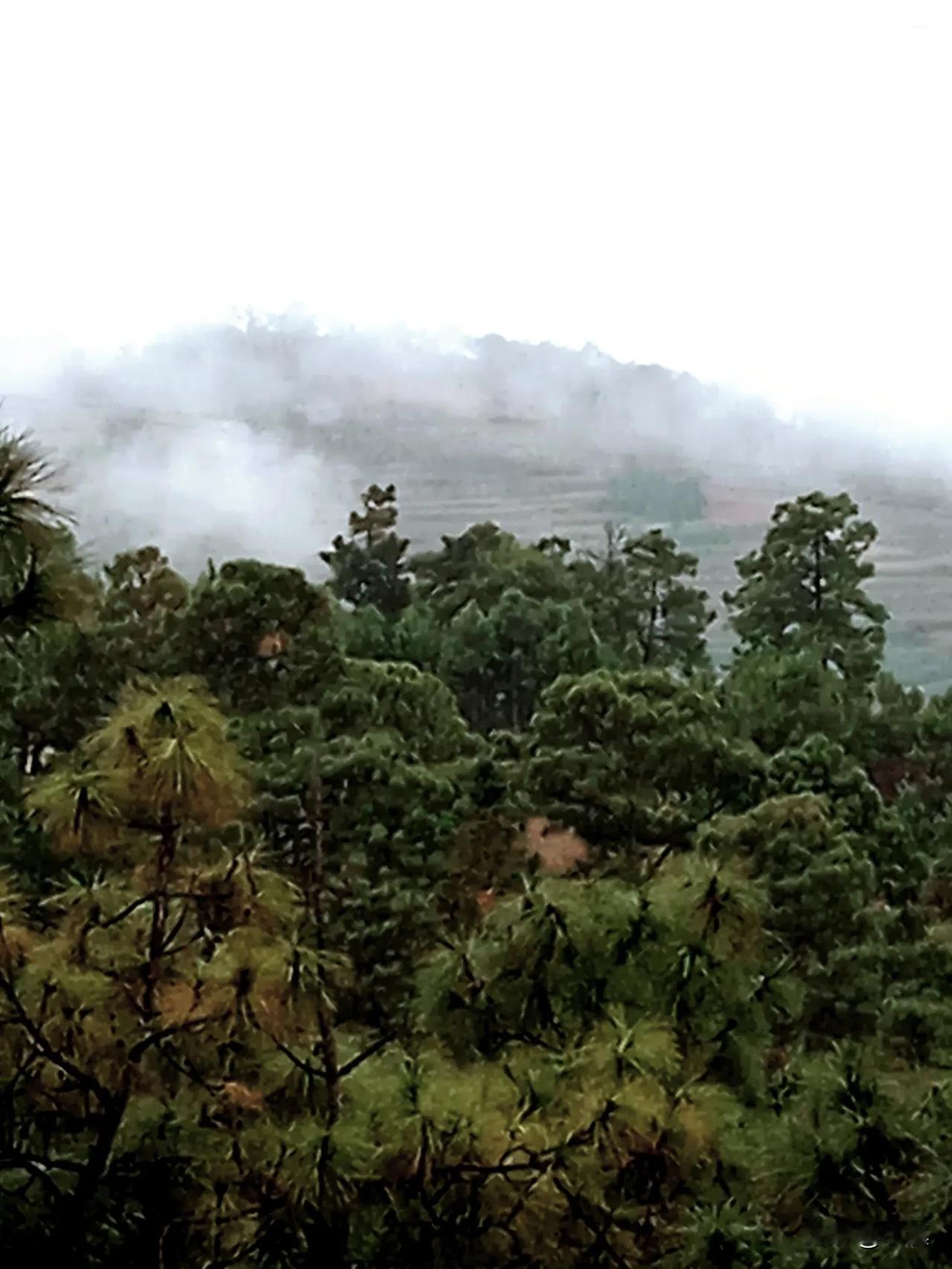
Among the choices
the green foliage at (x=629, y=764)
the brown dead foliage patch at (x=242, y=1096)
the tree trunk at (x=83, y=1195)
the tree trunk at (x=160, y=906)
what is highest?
the tree trunk at (x=160, y=906)

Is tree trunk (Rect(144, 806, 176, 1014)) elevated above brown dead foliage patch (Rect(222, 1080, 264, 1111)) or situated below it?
above

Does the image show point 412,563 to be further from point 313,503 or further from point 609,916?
point 609,916

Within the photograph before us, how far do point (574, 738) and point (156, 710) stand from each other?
1.43m

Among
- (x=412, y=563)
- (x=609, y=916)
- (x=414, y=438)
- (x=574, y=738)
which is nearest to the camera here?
(x=609, y=916)

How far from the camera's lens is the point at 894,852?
293cm

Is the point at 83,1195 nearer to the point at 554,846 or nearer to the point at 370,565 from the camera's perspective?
the point at 554,846

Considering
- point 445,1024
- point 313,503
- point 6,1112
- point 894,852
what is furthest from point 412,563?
point 6,1112

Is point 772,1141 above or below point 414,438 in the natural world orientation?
below

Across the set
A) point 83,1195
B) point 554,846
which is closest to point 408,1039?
point 83,1195

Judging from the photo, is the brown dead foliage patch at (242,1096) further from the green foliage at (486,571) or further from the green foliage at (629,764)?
the green foliage at (486,571)

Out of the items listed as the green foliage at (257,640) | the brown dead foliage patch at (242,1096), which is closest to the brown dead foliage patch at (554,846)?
the green foliage at (257,640)

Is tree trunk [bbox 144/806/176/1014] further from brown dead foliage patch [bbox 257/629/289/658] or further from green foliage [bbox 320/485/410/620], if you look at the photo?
green foliage [bbox 320/485/410/620]

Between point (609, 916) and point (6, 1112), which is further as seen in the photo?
point (609, 916)

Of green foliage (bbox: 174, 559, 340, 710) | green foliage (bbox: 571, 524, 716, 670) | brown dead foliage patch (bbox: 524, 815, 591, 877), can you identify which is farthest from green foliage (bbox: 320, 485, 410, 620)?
brown dead foliage patch (bbox: 524, 815, 591, 877)
